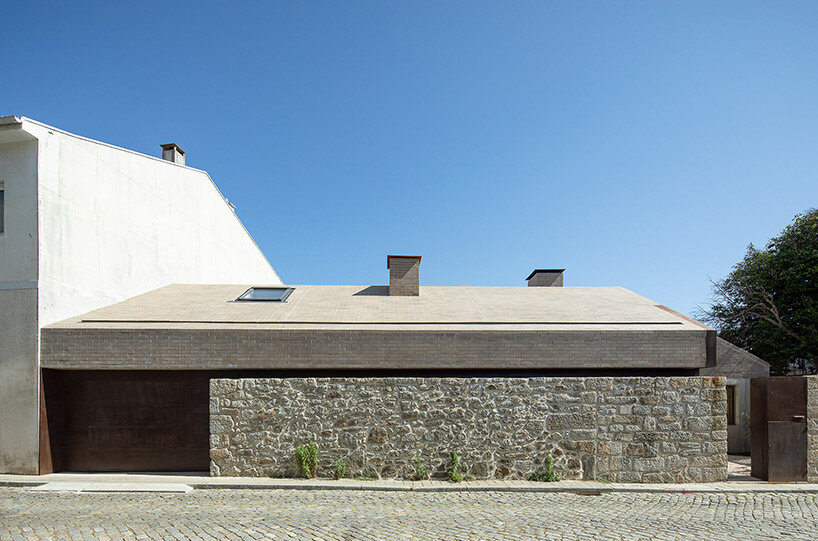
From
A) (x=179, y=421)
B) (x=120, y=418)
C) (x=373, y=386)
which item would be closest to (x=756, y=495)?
(x=373, y=386)

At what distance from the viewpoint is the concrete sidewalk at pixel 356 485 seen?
9.05 metres

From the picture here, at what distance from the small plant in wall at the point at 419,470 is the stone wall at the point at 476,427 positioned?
3.0 inches

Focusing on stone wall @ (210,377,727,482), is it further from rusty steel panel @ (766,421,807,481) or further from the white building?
the white building

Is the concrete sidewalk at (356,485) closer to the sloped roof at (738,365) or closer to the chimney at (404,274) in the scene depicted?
the sloped roof at (738,365)

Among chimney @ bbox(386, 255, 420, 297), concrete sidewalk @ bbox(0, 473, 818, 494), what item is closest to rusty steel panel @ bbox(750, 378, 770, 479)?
concrete sidewalk @ bbox(0, 473, 818, 494)

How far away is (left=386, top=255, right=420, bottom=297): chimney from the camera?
14.1 meters

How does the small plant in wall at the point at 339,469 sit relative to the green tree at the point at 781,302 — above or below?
below

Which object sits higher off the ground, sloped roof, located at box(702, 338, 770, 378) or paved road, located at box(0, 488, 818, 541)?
sloped roof, located at box(702, 338, 770, 378)

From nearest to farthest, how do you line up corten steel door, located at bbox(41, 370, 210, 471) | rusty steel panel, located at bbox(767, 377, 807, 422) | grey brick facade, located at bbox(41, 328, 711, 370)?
rusty steel panel, located at bbox(767, 377, 807, 422), grey brick facade, located at bbox(41, 328, 711, 370), corten steel door, located at bbox(41, 370, 210, 471)

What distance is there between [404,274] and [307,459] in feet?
19.4

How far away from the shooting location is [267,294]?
44.0 ft

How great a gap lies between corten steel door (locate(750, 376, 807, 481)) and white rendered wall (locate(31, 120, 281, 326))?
13.9 metres

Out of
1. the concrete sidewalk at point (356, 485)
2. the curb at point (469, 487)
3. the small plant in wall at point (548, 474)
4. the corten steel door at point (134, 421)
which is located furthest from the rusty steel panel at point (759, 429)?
the corten steel door at point (134, 421)

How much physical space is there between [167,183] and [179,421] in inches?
291
